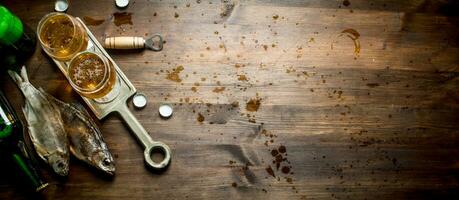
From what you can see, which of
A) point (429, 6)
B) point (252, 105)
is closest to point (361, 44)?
point (429, 6)

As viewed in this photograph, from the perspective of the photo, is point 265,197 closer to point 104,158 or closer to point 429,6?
point 104,158

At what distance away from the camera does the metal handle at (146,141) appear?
175 centimetres

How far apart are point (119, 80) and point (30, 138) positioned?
428 millimetres

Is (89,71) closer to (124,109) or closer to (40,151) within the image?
(124,109)

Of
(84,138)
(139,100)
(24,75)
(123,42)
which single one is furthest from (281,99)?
(24,75)

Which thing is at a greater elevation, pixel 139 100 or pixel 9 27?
pixel 139 100

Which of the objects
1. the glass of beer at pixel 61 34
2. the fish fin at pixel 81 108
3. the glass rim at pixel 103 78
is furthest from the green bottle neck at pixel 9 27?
the fish fin at pixel 81 108

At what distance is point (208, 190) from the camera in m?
1.77

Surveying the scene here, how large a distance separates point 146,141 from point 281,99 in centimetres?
60

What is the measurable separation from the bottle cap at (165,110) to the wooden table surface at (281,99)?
0.03 metres

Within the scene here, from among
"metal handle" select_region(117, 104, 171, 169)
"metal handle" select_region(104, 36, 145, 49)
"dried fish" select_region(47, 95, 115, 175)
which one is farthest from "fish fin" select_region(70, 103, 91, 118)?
"metal handle" select_region(104, 36, 145, 49)

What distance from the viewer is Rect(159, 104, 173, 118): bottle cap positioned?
5.88 ft

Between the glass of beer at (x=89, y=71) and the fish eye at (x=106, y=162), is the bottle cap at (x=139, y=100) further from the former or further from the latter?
the fish eye at (x=106, y=162)

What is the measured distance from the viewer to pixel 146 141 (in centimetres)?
175
